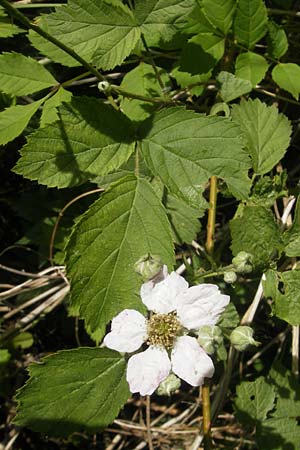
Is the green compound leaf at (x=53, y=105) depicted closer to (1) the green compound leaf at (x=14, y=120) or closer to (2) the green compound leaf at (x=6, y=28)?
(1) the green compound leaf at (x=14, y=120)

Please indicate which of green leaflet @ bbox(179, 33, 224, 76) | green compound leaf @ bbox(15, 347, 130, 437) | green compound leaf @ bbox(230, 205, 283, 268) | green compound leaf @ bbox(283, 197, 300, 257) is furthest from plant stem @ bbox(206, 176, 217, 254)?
green compound leaf @ bbox(15, 347, 130, 437)

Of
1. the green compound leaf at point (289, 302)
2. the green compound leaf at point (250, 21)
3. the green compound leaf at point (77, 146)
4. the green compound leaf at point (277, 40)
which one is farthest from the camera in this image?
the green compound leaf at point (277, 40)

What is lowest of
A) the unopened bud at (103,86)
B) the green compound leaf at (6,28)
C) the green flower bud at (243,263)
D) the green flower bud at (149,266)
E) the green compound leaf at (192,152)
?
the green flower bud at (243,263)

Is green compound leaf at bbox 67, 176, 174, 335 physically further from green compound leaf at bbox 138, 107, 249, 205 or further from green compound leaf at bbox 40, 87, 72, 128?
green compound leaf at bbox 40, 87, 72, 128

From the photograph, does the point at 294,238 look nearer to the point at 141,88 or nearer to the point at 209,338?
the point at 209,338

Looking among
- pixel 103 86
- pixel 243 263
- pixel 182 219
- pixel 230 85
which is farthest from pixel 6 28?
pixel 243 263

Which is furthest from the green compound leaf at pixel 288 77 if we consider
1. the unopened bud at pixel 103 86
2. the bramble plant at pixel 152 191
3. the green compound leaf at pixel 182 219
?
the unopened bud at pixel 103 86

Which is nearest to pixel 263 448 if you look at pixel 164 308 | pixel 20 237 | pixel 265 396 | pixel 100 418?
pixel 265 396
